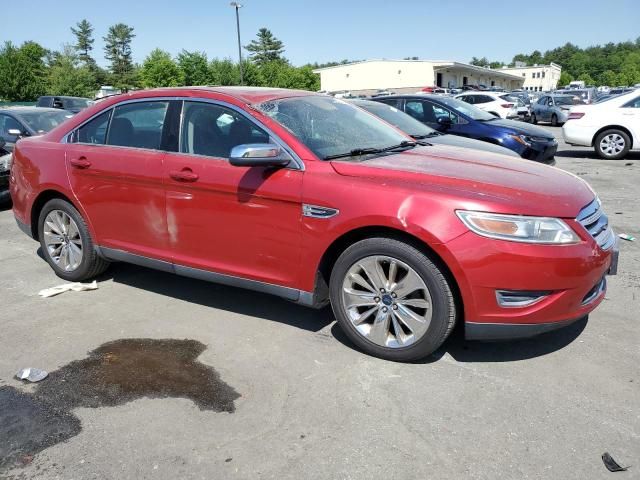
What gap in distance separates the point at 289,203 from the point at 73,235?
242 centimetres

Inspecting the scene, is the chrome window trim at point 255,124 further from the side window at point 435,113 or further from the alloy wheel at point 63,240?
the side window at point 435,113

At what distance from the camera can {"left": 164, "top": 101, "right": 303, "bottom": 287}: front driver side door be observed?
140 inches

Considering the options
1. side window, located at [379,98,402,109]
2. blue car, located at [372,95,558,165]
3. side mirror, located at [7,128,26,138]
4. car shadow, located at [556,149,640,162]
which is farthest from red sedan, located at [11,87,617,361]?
car shadow, located at [556,149,640,162]

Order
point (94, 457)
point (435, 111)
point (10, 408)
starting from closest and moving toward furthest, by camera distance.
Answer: point (94, 457)
point (10, 408)
point (435, 111)

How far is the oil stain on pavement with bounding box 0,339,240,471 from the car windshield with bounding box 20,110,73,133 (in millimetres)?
7346

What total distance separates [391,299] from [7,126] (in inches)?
370

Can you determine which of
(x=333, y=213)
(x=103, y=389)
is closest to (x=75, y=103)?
(x=103, y=389)

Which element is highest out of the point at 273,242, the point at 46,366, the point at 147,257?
the point at 273,242

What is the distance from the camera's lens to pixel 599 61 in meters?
153

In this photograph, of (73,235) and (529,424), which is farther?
(73,235)

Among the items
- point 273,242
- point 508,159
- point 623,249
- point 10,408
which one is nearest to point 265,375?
point 273,242

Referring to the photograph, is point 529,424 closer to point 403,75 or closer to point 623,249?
point 623,249

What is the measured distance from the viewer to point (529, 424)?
109 inches

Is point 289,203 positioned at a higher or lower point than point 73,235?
higher
